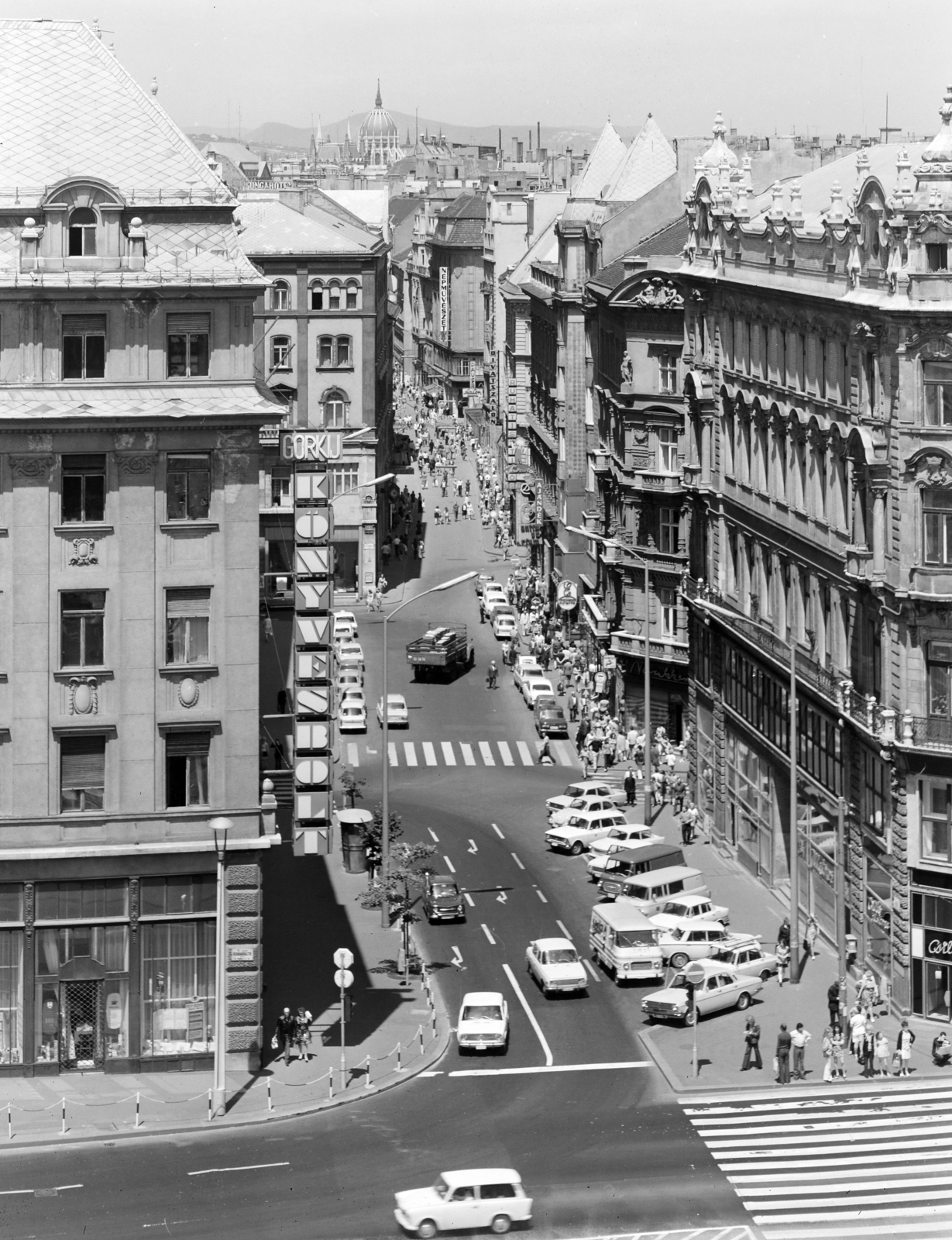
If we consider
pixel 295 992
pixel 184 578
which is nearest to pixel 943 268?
pixel 184 578

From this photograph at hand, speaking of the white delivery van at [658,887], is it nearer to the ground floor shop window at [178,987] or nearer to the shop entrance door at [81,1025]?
the ground floor shop window at [178,987]

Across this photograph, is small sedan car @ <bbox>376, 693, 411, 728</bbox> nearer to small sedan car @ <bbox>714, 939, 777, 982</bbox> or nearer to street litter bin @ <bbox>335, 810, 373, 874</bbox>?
street litter bin @ <bbox>335, 810, 373, 874</bbox>

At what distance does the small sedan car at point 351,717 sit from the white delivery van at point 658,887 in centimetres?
3159

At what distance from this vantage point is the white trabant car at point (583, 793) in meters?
92.4

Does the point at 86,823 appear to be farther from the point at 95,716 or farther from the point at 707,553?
the point at 707,553

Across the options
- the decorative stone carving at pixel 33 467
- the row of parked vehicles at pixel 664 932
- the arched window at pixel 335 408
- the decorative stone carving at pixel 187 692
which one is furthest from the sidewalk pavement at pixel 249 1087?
the arched window at pixel 335 408

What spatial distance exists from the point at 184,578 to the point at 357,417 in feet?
277

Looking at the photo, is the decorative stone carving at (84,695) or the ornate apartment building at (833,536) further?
the ornate apartment building at (833,536)

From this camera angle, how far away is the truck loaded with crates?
120500mm

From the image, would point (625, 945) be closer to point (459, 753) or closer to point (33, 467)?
point (33, 467)

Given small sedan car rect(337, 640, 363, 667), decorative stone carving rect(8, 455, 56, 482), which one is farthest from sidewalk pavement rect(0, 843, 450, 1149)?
small sedan car rect(337, 640, 363, 667)

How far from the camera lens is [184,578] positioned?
6128 centimetres

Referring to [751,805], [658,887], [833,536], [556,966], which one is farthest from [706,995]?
[751,805]

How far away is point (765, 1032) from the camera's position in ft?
219
